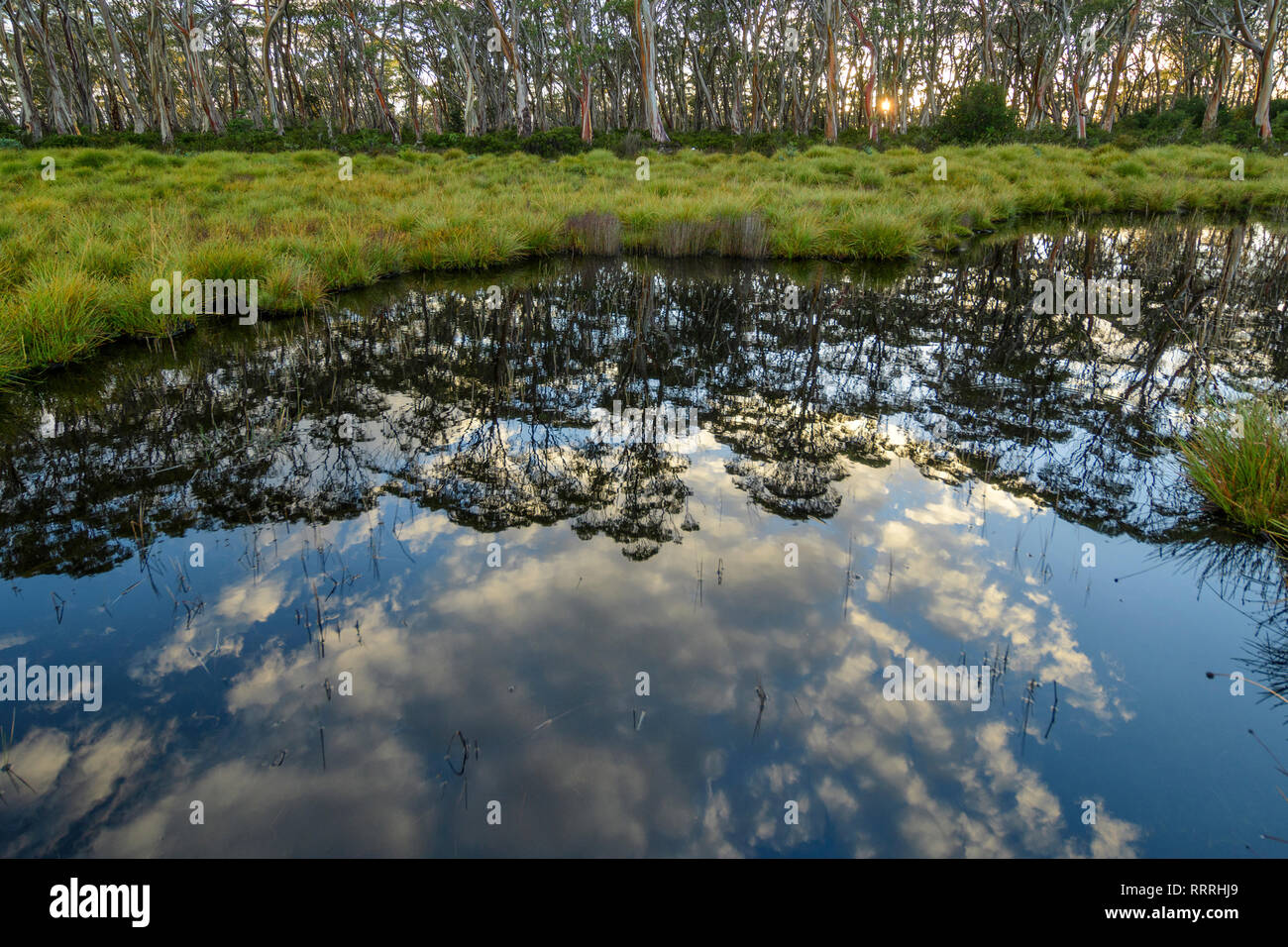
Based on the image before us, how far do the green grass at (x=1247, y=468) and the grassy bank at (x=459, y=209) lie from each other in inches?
309

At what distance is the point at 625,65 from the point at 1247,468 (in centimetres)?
4777

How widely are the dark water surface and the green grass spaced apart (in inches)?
6.2

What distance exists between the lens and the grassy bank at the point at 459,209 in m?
7.22

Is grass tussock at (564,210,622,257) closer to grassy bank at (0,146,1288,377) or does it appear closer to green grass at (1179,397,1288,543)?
grassy bank at (0,146,1288,377)

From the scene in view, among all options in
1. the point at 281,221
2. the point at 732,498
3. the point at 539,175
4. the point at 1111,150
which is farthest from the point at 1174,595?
the point at 1111,150

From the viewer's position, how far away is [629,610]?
9.37 ft

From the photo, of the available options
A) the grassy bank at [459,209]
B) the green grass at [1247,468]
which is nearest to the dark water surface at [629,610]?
the green grass at [1247,468]

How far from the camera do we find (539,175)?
1623 centimetres

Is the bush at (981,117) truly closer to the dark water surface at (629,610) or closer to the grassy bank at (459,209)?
the grassy bank at (459,209)

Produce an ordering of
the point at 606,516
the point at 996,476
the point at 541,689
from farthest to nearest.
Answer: the point at 996,476
the point at 606,516
the point at 541,689

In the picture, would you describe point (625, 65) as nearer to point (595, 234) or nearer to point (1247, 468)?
point (595, 234)

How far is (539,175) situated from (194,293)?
34.8 feet
